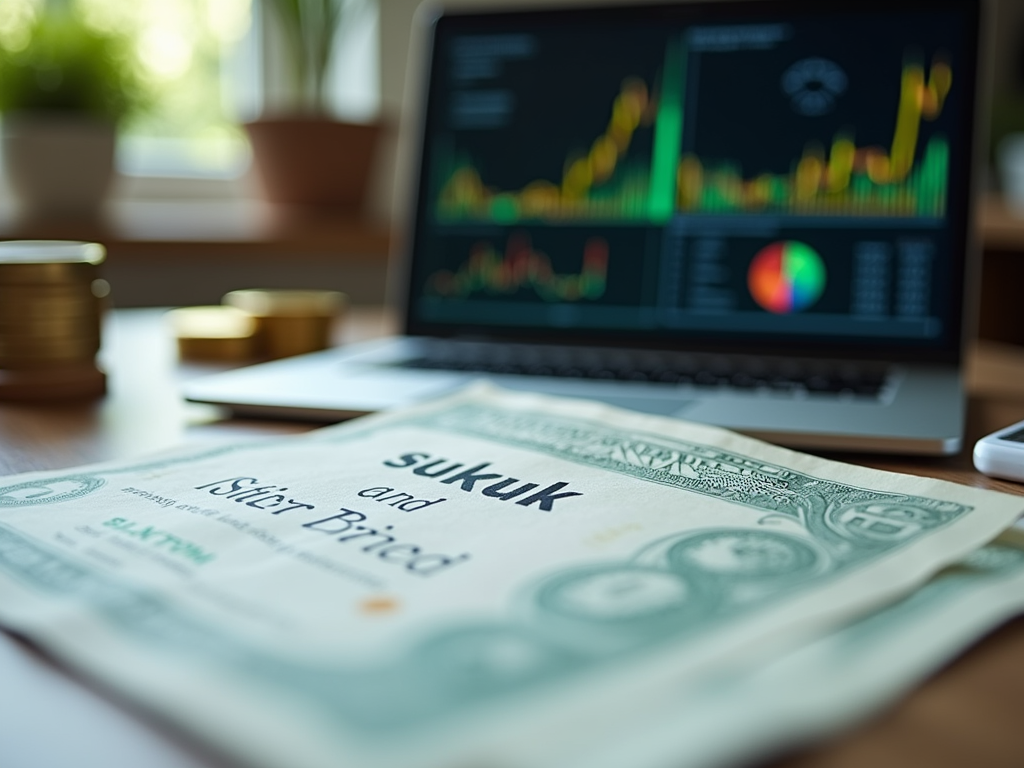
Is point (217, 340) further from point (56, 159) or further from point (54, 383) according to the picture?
point (56, 159)

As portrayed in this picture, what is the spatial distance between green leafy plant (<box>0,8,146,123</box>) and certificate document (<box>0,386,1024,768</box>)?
1.21 metres

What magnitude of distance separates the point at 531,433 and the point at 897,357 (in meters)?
0.36

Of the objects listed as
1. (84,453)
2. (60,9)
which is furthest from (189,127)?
(84,453)

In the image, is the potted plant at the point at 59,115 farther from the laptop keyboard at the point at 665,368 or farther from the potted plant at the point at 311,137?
the laptop keyboard at the point at 665,368

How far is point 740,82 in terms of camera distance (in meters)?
0.82

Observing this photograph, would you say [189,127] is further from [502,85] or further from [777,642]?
[777,642]

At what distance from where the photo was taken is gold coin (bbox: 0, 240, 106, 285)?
676 mm

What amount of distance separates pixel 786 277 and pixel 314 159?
1.05 meters

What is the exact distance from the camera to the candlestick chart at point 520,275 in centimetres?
86

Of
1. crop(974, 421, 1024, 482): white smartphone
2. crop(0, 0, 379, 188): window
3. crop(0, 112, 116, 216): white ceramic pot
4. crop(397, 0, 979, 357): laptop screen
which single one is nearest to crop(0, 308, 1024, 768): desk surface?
crop(974, 421, 1024, 482): white smartphone

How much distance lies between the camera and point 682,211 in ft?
2.73

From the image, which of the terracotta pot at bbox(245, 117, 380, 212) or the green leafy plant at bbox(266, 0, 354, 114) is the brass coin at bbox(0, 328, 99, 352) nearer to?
the terracotta pot at bbox(245, 117, 380, 212)

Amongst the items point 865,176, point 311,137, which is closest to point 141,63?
point 311,137

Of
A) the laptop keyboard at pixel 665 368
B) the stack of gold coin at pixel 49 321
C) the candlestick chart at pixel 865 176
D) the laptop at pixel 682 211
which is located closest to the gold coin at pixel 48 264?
the stack of gold coin at pixel 49 321
